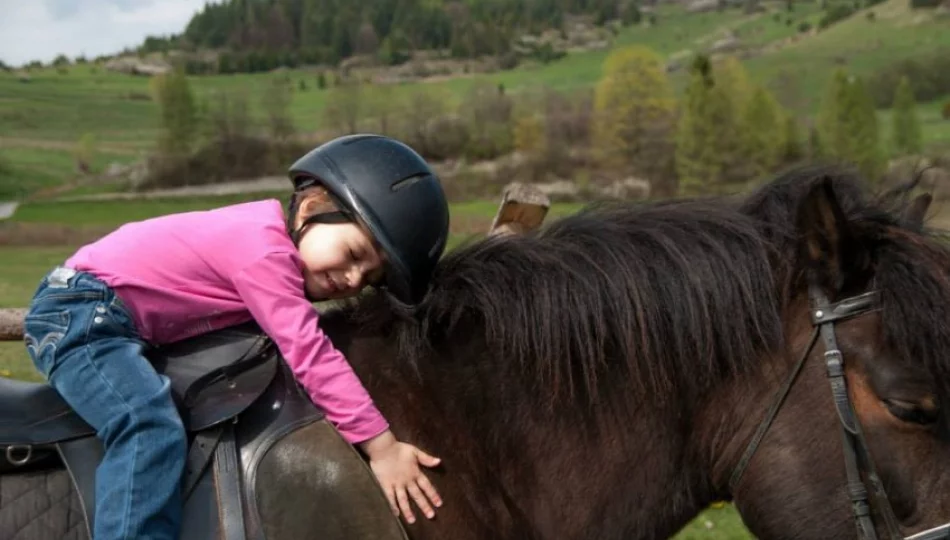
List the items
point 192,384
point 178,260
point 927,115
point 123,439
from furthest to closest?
point 927,115 < point 178,260 < point 192,384 < point 123,439

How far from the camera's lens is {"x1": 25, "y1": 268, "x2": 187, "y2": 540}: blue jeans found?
220 cm

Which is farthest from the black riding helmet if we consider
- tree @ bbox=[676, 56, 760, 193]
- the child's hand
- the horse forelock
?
tree @ bbox=[676, 56, 760, 193]

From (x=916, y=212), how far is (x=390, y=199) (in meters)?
1.63

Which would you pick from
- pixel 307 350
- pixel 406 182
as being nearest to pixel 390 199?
pixel 406 182

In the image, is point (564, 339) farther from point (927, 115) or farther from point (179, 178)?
point (927, 115)

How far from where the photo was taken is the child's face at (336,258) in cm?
266

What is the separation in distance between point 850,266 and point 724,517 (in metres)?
5.52

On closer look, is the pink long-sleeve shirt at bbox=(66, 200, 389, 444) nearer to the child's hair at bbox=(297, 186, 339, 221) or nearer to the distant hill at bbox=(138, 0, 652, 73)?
the child's hair at bbox=(297, 186, 339, 221)

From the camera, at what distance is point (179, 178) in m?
70.6

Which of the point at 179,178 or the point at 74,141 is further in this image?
the point at 74,141

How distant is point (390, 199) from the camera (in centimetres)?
264

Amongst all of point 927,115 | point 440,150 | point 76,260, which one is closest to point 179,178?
point 440,150

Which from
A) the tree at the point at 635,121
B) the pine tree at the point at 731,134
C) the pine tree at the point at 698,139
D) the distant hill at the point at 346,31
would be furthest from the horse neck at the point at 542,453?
the distant hill at the point at 346,31

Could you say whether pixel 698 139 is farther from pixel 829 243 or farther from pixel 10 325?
pixel 829 243
